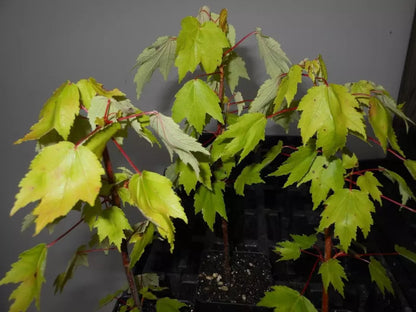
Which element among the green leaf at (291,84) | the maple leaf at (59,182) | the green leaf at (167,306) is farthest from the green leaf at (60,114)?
the green leaf at (167,306)

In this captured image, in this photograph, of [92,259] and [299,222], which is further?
[92,259]

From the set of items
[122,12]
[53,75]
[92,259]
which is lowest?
[92,259]

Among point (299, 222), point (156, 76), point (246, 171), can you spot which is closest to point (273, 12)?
point (156, 76)

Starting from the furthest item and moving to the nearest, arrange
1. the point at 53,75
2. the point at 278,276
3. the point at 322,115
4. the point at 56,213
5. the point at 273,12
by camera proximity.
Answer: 1. the point at 53,75
2. the point at 273,12
3. the point at 278,276
4. the point at 322,115
5. the point at 56,213

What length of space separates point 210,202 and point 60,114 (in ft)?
1.31

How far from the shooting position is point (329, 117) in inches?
20.6

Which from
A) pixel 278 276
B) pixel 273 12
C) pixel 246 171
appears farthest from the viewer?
pixel 273 12

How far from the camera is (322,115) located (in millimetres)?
527

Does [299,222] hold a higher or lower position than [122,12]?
lower

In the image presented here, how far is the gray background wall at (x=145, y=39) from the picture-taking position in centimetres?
108

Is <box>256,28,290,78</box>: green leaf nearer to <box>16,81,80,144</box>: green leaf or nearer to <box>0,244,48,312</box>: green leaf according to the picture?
<box>16,81,80,144</box>: green leaf

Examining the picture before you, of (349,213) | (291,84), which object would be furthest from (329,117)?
(349,213)

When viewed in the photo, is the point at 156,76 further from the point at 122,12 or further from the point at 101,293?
the point at 101,293

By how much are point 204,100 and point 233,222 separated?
2.05ft
